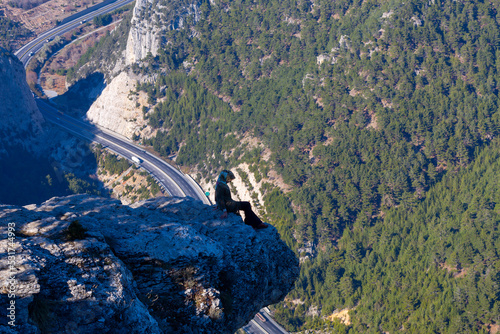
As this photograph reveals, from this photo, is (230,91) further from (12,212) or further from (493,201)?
(12,212)

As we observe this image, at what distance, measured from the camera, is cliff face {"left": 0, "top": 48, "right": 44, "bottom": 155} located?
4947 inches

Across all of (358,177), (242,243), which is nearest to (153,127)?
(358,177)

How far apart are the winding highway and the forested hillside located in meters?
4.71

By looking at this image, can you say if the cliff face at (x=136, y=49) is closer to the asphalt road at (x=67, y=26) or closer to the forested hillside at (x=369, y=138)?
the forested hillside at (x=369, y=138)

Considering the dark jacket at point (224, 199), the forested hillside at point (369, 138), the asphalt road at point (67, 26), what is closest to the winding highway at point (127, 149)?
the asphalt road at point (67, 26)

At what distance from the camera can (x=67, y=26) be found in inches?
7402

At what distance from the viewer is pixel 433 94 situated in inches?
3974

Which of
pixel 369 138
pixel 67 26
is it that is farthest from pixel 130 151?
pixel 67 26

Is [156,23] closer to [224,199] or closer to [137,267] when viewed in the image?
[224,199]

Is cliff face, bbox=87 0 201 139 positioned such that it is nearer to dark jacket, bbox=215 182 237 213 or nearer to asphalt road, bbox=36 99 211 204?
asphalt road, bbox=36 99 211 204

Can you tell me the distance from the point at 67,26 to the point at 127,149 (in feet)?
286

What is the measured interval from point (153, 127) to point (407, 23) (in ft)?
256

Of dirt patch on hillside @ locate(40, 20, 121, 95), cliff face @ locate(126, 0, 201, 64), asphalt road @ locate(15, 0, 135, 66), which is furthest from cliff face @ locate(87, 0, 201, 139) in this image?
asphalt road @ locate(15, 0, 135, 66)

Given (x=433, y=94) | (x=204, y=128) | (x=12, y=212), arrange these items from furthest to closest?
(x=204, y=128) → (x=433, y=94) → (x=12, y=212)
